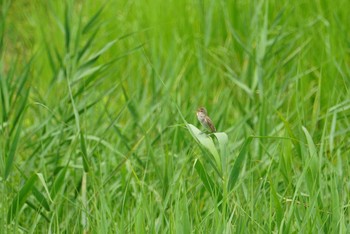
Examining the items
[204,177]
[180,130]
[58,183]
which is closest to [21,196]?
[58,183]

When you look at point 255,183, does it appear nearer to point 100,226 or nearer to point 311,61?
point 100,226

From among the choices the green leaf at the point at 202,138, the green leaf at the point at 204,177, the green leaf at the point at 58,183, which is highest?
the green leaf at the point at 202,138

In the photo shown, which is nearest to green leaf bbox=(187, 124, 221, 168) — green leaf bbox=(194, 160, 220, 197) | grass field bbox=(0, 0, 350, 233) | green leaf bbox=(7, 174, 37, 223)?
grass field bbox=(0, 0, 350, 233)

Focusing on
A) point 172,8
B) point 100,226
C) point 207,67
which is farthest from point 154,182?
point 172,8

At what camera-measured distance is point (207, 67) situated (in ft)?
16.0

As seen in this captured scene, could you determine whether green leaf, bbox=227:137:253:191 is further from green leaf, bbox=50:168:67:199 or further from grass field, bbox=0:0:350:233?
green leaf, bbox=50:168:67:199

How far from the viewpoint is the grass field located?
269cm

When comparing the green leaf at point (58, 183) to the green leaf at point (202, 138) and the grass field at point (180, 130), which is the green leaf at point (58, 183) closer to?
the grass field at point (180, 130)

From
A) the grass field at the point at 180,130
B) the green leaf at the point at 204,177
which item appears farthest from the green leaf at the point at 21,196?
the green leaf at the point at 204,177

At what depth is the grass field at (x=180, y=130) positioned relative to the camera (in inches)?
106

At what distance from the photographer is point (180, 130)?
3.37 meters

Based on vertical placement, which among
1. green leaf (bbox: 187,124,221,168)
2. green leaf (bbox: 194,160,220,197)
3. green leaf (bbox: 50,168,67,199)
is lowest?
green leaf (bbox: 50,168,67,199)

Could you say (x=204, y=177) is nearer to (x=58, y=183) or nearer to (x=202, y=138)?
(x=202, y=138)

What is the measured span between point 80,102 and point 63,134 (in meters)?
0.22
